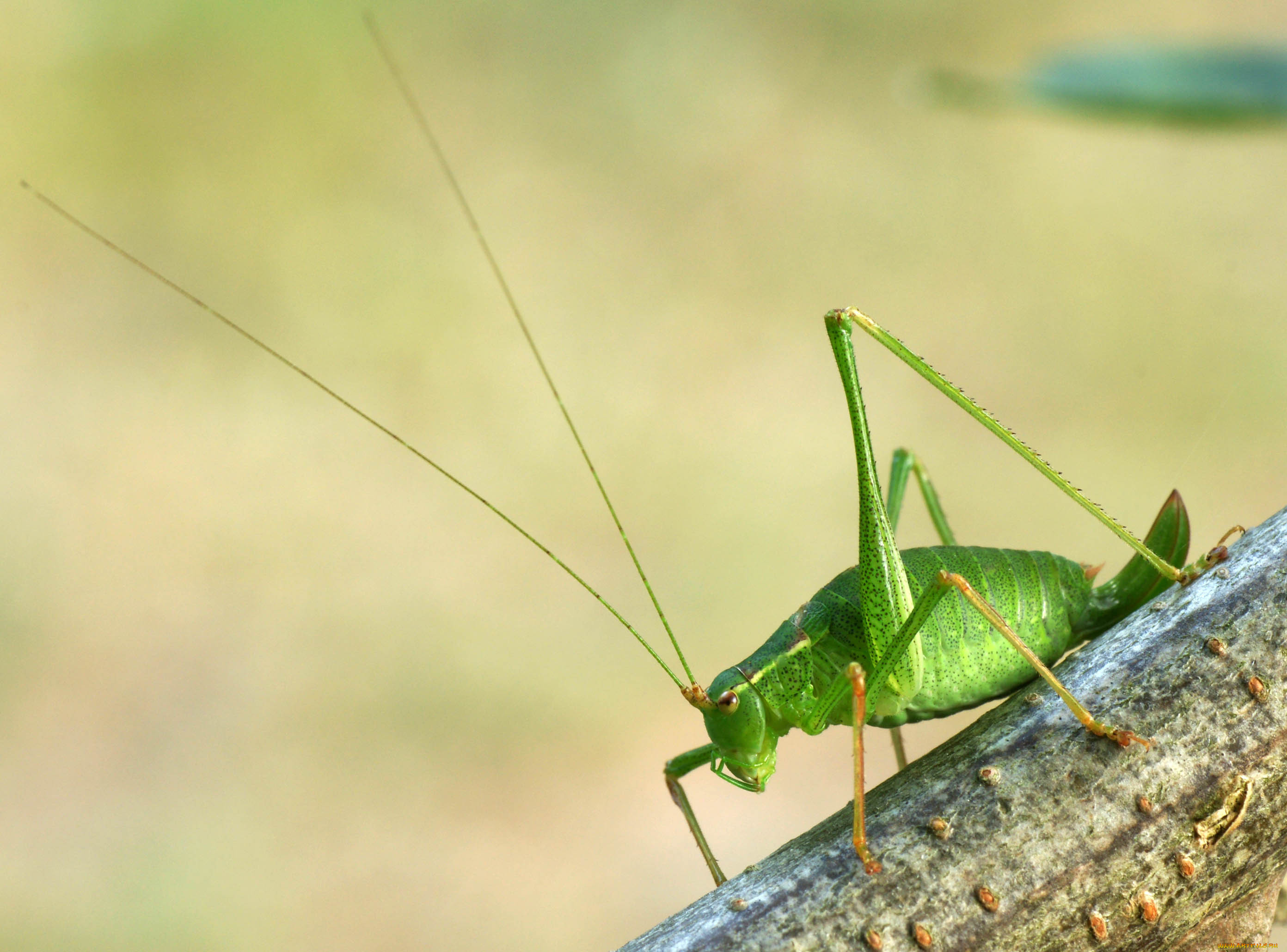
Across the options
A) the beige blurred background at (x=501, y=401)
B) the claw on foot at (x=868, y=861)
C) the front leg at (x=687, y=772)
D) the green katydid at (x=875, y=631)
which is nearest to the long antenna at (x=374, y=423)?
the green katydid at (x=875, y=631)

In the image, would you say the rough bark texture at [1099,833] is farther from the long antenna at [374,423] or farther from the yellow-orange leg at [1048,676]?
the long antenna at [374,423]

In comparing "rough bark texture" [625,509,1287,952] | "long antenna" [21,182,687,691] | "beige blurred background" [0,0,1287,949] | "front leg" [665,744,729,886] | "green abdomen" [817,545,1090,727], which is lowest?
"rough bark texture" [625,509,1287,952]

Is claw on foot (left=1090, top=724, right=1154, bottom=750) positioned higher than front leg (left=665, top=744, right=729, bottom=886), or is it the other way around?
front leg (left=665, top=744, right=729, bottom=886)

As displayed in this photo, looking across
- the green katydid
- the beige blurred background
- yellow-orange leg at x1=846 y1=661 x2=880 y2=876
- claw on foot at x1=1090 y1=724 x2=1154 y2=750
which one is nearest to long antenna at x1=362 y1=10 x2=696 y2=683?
the green katydid

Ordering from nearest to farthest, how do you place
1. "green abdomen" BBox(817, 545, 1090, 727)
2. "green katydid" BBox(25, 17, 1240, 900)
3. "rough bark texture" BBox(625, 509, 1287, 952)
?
"rough bark texture" BBox(625, 509, 1287, 952)
"green katydid" BBox(25, 17, 1240, 900)
"green abdomen" BBox(817, 545, 1090, 727)

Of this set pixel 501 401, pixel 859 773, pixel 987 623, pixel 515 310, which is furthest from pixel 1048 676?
pixel 501 401

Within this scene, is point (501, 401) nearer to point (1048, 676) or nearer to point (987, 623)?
point (987, 623)

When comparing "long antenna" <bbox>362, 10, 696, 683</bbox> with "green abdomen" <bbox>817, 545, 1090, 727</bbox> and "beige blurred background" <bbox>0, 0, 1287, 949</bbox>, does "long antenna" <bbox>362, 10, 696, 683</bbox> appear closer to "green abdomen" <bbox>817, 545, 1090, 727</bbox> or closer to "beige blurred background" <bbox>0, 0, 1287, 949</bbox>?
"green abdomen" <bbox>817, 545, 1090, 727</bbox>
